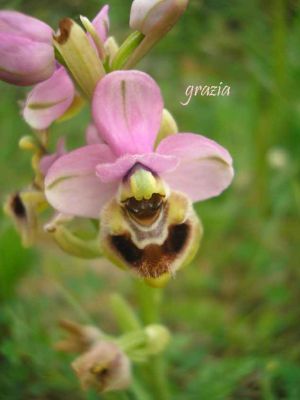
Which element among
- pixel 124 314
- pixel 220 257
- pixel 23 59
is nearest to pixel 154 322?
pixel 124 314

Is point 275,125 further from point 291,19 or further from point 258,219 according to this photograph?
point 291,19

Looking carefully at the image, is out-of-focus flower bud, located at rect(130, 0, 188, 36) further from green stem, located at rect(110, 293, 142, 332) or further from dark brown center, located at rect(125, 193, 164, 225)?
green stem, located at rect(110, 293, 142, 332)

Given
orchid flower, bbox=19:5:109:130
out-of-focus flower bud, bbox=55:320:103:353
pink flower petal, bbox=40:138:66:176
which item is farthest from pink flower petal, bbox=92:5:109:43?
out-of-focus flower bud, bbox=55:320:103:353

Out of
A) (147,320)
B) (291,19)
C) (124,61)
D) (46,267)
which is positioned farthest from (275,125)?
(124,61)

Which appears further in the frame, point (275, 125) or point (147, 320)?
point (275, 125)

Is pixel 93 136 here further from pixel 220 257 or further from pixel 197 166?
pixel 220 257

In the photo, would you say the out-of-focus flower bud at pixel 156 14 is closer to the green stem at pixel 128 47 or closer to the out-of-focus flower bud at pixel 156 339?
the green stem at pixel 128 47

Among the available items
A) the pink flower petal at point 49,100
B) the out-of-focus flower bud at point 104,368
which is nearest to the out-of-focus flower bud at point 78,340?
the out-of-focus flower bud at point 104,368
